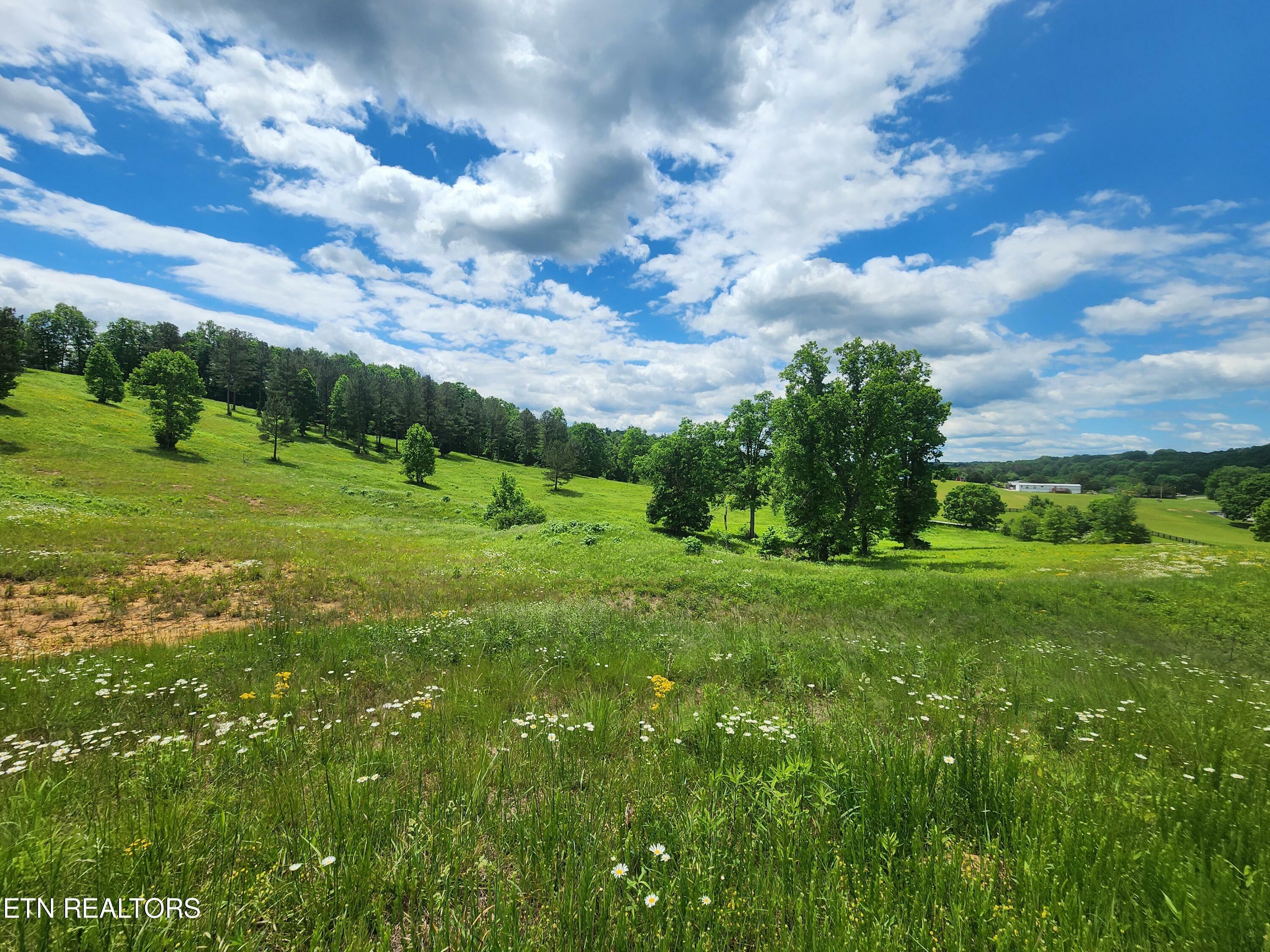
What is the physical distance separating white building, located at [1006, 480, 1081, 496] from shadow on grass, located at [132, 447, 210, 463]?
20447 centimetres

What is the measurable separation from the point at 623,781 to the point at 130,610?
1541cm

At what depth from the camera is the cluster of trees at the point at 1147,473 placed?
137m

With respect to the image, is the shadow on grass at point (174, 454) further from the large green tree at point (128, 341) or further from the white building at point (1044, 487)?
the white building at point (1044, 487)

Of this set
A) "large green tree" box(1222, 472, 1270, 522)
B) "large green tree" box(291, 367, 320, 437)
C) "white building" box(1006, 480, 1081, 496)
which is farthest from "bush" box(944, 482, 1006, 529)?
"large green tree" box(291, 367, 320, 437)

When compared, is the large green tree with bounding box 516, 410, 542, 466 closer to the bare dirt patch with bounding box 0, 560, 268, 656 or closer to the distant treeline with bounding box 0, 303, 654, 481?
the distant treeline with bounding box 0, 303, 654, 481

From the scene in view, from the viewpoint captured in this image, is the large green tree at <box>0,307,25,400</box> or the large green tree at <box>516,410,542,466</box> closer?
the large green tree at <box>0,307,25,400</box>

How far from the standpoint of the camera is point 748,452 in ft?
146

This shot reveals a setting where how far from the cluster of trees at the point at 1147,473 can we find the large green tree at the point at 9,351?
174 metres

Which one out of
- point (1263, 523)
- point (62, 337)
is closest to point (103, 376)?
point (62, 337)

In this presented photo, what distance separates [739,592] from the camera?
15547 mm

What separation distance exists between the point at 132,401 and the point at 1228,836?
106952mm

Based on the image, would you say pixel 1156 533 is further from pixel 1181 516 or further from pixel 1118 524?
pixel 1181 516

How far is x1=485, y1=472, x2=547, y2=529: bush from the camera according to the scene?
132 ft

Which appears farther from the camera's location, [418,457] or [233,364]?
[233,364]
